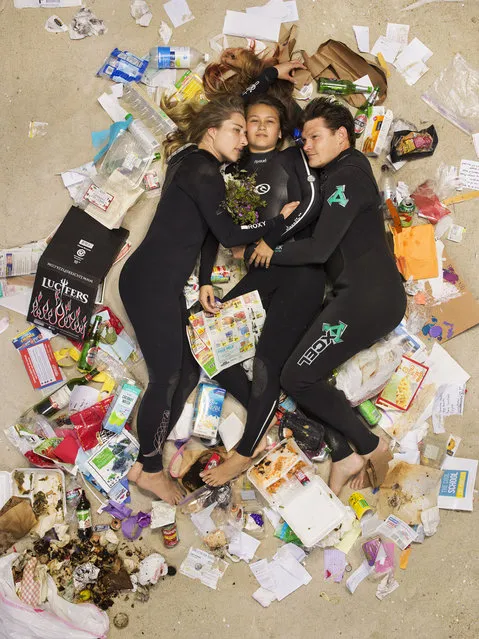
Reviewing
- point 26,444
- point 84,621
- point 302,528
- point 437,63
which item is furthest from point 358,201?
point 84,621

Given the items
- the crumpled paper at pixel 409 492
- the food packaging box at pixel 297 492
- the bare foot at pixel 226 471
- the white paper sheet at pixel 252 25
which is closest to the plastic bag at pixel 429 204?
the white paper sheet at pixel 252 25

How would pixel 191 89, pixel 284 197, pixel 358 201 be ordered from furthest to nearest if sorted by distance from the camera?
pixel 191 89
pixel 284 197
pixel 358 201

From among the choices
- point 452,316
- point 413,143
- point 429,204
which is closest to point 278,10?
point 413,143

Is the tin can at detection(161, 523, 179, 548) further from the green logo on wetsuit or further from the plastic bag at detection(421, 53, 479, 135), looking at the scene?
the plastic bag at detection(421, 53, 479, 135)

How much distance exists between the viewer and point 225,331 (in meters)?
3.33

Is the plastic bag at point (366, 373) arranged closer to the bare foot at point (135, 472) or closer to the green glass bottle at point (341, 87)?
the bare foot at point (135, 472)

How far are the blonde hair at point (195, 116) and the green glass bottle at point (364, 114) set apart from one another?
81cm

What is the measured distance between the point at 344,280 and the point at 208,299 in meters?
0.85

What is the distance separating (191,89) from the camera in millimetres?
3656

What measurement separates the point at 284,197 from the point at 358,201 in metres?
0.49

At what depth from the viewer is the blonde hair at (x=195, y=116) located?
3301 millimetres

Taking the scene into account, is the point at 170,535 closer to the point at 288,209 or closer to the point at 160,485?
the point at 160,485

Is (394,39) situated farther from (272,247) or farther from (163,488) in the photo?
(163,488)

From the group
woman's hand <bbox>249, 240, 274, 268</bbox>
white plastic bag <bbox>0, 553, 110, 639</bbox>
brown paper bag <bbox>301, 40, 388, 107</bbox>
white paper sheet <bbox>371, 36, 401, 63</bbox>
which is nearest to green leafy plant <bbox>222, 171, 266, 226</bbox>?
woman's hand <bbox>249, 240, 274, 268</bbox>
